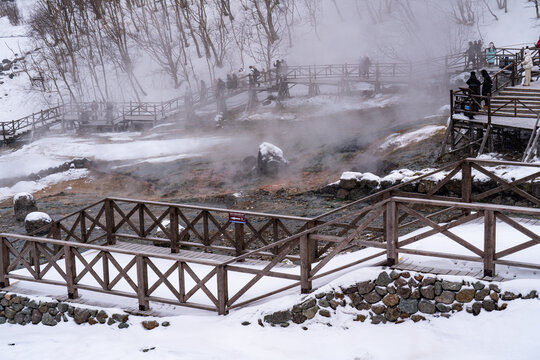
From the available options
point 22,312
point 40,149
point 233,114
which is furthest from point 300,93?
point 22,312

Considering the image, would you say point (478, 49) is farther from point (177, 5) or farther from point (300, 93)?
point (177, 5)

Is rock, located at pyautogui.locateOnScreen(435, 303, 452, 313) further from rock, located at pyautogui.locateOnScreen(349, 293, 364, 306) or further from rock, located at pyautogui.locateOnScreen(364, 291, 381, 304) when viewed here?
rock, located at pyautogui.locateOnScreen(349, 293, 364, 306)

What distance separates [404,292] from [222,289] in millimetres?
2861

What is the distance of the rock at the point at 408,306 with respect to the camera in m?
8.38

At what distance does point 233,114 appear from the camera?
123 ft

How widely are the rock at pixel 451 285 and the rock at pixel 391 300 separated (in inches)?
25.9

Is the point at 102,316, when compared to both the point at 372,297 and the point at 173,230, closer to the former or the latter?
the point at 173,230

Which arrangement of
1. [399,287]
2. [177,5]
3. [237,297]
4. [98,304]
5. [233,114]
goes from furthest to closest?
[177,5]
[233,114]
[98,304]
[237,297]
[399,287]

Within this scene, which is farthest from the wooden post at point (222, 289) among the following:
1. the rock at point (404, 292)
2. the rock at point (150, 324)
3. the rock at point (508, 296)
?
the rock at point (508, 296)

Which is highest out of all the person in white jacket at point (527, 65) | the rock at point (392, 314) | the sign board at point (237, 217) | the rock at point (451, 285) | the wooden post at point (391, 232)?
the person in white jacket at point (527, 65)

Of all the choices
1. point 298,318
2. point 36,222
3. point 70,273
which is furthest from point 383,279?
point 36,222

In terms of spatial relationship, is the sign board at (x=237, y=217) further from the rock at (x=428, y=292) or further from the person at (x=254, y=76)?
the person at (x=254, y=76)

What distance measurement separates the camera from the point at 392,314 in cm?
848

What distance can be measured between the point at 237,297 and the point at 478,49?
28.5 m
